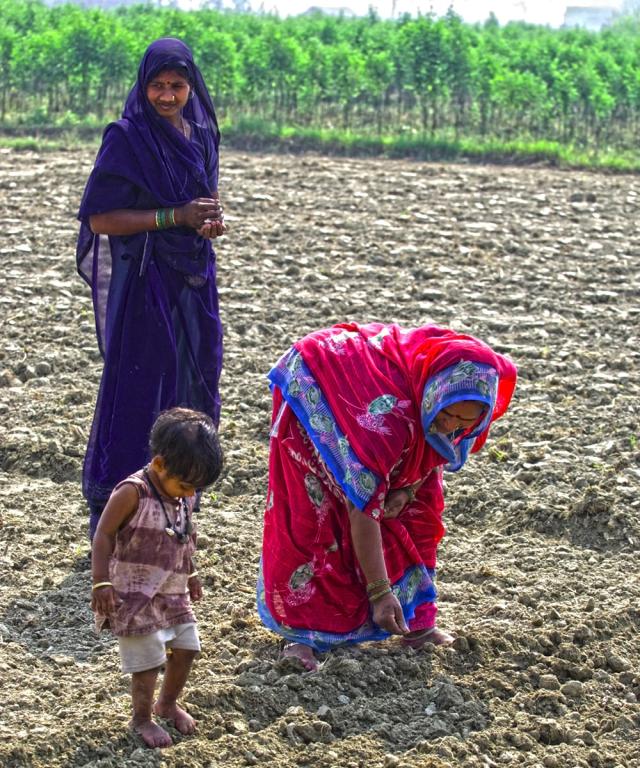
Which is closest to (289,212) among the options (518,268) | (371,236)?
(371,236)

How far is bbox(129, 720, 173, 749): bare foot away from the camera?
3.49m

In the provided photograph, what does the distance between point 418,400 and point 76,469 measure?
2386 millimetres

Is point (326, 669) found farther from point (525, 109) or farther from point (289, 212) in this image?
point (525, 109)

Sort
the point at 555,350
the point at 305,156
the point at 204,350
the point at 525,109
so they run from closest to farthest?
the point at 204,350, the point at 555,350, the point at 305,156, the point at 525,109

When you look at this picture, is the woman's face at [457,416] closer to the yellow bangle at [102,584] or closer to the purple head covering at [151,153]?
the yellow bangle at [102,584]

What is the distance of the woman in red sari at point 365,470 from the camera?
3.91m

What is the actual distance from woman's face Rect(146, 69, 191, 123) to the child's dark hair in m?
1.66

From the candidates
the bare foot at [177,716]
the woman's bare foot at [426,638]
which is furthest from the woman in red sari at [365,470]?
the bare foot at [177,716]

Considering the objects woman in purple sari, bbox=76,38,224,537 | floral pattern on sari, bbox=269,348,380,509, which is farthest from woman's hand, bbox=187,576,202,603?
woman in purple sari, bbox=76,38,224,537

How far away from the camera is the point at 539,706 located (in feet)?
13.1

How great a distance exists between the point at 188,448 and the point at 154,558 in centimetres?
33

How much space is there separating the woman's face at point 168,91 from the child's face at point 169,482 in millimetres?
1712

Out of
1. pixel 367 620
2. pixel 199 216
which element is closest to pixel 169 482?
pixel 367 620

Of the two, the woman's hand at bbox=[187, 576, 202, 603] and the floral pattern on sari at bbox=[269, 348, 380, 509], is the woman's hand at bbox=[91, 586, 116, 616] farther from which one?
the floral pattern on sari at bbox=[269, 348, 380, 509]
